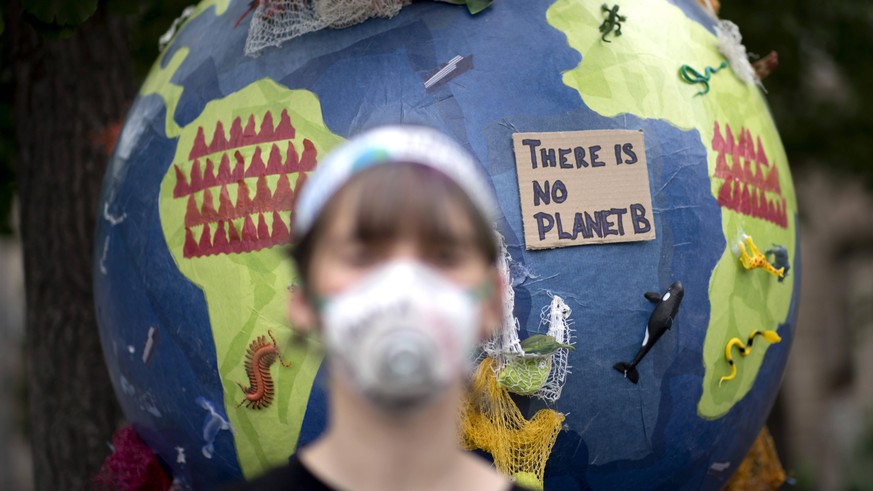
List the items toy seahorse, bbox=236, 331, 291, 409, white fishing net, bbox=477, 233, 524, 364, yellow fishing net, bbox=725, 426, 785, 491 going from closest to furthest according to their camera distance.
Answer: white fishing net, bbox=477, 233, 524, 364 → toy seahorse, bbox=236, 331, 291, 409 → yellow fishing net, bbox=725, 426, 785, 491

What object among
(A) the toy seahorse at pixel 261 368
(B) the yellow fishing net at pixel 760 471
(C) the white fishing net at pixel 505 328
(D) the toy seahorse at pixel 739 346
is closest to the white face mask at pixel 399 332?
(C) the white fishing net at pixel 505 328

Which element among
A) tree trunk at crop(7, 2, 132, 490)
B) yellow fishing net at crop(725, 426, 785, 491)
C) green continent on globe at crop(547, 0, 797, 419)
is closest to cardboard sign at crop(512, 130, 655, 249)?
green continent on globe at crop(547, 0, 797, 419)

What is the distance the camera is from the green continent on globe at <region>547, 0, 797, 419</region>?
3561 millimetres

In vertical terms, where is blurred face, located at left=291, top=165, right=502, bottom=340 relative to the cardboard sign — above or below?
above

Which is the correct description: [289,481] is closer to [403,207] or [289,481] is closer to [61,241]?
[403,207]

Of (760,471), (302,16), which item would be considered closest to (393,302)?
(302,16)

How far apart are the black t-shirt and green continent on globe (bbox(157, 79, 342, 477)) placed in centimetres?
139

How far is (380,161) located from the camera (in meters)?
1.91

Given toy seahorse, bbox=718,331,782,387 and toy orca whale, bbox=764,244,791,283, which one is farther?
toy orca whale, bbox=764,244,791,283

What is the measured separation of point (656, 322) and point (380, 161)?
5.42ft

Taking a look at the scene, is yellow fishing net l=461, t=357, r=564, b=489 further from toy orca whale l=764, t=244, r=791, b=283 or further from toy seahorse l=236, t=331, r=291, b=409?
toy orca whale l=764, t=244, r=791, b=283

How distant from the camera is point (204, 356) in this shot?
3.51 m

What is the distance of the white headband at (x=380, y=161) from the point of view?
6.23 feet

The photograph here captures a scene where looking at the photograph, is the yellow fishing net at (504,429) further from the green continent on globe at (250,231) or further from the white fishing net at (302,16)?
the white fishing net at (302,16)
